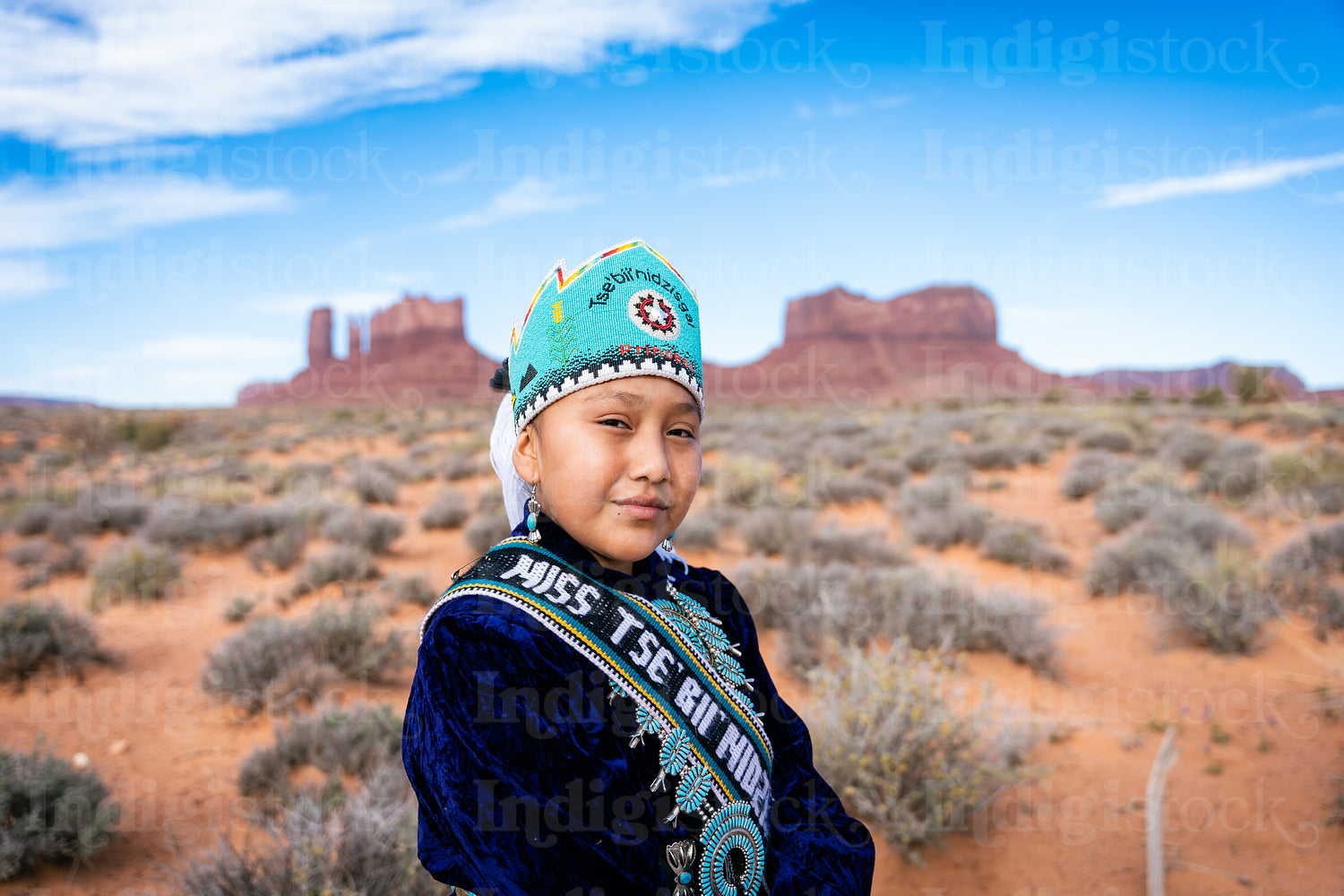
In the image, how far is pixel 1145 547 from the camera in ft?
20.9

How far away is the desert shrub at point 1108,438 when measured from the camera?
1430 cm

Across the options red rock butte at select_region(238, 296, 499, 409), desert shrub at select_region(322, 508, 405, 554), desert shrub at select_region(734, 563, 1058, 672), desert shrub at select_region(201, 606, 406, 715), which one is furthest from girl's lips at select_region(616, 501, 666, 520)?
red rock butte at select_region(238, 296, 499, 409)

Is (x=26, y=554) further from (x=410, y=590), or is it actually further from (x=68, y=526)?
(x=410, y=590)

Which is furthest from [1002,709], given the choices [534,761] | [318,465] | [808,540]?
[318,465]

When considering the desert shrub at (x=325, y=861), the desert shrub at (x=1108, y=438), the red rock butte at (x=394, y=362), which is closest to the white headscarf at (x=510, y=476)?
the desert shrub at (x=325, y=861)

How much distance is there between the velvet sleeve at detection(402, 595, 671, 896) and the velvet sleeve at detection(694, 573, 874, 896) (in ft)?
1.21

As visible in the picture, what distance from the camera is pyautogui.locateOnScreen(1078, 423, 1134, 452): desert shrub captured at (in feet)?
46.9

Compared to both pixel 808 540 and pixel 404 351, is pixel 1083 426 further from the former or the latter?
pixel 404 351

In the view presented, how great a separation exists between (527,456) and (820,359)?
97453 mm

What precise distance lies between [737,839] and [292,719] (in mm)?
3446

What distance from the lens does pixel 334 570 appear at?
6.67m

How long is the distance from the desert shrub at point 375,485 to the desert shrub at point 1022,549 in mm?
8931

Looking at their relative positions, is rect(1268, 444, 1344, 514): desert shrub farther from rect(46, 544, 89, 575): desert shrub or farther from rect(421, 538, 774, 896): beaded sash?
rect(46, 544, 89, 575): desert shrub

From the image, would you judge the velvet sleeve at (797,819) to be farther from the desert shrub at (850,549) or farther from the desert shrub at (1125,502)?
the desert shrub at (1125,502)
